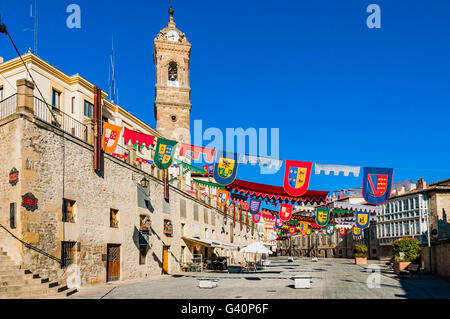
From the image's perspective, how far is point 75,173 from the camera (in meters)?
19.2

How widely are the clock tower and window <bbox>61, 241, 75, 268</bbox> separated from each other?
31.8m

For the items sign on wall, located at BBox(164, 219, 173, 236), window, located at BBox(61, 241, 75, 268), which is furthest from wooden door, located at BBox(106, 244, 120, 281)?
sign on wall, located at BBox(164, 219, 173, 236)

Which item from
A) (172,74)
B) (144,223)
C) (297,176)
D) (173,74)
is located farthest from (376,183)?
(172,74)

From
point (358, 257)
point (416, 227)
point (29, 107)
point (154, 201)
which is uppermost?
point (29, 107)

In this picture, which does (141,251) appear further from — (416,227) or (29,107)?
(416,227)

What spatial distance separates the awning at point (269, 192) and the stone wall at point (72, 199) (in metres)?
6.19

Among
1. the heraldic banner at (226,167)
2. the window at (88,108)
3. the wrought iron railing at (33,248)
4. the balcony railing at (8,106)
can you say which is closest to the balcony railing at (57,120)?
the balcony railing at (8,106)

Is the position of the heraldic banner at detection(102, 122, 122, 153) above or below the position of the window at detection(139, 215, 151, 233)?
above

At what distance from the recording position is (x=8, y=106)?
1794 cm

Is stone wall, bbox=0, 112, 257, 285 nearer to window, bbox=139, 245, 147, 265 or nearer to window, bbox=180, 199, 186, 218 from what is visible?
window, bbox=139, 245, 147, 265

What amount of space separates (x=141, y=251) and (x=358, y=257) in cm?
2829

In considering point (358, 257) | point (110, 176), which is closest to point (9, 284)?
point (110, 176)

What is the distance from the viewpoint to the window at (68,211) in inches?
726

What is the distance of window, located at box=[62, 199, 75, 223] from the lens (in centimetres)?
1845
